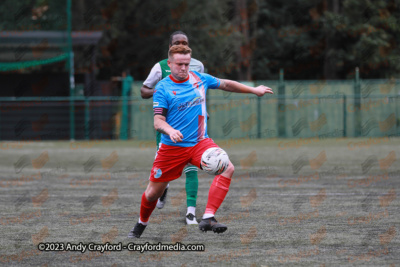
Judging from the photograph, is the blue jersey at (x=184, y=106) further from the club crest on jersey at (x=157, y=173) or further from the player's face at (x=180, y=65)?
the club crest on jersey at (x=157, y=173)

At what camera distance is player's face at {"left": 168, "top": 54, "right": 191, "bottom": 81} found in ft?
22.7

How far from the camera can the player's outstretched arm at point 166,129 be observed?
21.2 ft

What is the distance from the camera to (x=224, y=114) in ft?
96.8

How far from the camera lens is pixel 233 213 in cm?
898

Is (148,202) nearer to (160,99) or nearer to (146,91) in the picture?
(160,99)

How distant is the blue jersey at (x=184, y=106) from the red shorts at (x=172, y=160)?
6cm

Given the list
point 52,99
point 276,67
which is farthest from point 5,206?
point 276,67

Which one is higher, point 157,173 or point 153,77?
point 153,77

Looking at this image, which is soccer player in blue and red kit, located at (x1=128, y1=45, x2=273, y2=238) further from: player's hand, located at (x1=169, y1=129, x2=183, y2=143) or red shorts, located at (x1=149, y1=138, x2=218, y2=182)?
player's hand, located at (x1=169, y1=129, x2=183, y2=143)

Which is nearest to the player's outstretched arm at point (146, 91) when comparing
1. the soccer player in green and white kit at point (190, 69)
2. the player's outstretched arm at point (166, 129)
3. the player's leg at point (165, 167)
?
the soccer player in green and white kit at point (190, 69)

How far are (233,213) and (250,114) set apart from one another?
20697 mm

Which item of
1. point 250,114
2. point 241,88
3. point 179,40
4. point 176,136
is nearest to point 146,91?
point 179,40

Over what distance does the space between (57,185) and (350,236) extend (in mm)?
6752

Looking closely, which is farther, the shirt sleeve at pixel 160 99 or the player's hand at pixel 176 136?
the shirt sleeve at pixel 160 99
